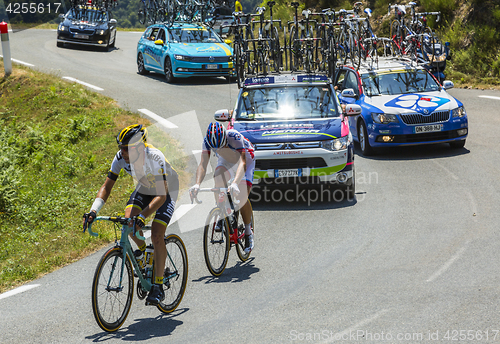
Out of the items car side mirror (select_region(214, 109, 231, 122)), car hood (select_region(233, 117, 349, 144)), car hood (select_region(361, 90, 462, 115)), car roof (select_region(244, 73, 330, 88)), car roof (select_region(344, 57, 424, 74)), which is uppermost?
car roof (select_region(244, 73, 330, 88))

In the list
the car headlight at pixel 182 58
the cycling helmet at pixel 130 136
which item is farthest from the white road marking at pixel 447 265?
the car headlight at pixel 182 58

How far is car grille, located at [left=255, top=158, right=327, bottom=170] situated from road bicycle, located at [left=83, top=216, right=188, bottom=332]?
3.88 m

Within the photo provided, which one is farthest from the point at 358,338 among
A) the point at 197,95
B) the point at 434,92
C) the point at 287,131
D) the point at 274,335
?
the point at 197,95

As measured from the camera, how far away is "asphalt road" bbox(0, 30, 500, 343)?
569 cm

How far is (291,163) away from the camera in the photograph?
10094 millimetres

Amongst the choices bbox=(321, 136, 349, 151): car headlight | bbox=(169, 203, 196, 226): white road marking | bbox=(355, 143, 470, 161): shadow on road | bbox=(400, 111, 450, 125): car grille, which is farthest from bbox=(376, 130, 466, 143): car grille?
bbox=(169, 203, 196, 226): white road marking

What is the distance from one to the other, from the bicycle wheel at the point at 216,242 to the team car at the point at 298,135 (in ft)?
9.79

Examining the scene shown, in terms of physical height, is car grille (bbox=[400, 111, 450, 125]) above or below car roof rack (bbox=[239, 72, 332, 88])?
below

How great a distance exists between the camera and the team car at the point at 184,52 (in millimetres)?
21094

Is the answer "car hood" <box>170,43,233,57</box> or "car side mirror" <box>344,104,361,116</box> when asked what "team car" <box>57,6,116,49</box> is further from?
"car side mirror" <box>344,104,361,116</box>

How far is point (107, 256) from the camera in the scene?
5527mm

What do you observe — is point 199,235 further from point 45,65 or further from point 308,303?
point 45,65

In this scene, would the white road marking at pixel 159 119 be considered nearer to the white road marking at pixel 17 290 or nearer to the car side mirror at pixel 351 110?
the car side mirror at pixel 351 110

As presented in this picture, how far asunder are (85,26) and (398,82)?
1792cm
